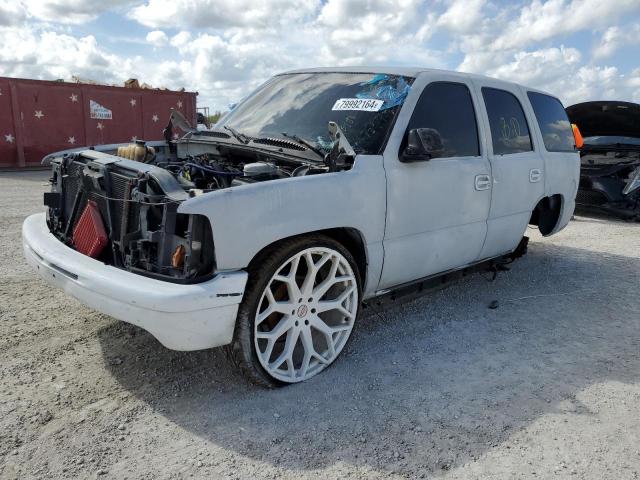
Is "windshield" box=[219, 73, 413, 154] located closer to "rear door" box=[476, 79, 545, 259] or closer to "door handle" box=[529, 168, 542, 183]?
"rear door" box=[476, 79, 545, 259]

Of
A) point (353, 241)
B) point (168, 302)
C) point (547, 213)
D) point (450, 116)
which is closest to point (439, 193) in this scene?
point (450, 116)

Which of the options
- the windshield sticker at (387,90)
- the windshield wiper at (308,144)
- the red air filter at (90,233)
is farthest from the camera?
the windshield sticker at (387,90)

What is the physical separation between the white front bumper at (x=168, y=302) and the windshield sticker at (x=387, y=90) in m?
1.64

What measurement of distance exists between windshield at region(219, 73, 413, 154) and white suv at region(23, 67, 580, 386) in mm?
13

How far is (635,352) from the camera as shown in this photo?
3.70 metres

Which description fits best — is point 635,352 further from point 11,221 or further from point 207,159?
point 11,221

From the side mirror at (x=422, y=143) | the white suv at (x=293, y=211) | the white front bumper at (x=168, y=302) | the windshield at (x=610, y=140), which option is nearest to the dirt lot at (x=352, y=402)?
the white suv at (x=293, y=211)

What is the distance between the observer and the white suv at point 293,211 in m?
2.63

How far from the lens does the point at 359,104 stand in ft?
11.8

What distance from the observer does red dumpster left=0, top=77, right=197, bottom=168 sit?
556 inches

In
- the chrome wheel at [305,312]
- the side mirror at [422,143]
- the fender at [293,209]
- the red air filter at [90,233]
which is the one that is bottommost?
the chrome wheel at [305,312]

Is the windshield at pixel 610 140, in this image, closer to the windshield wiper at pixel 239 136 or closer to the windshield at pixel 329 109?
the windshield at pixel 329 109

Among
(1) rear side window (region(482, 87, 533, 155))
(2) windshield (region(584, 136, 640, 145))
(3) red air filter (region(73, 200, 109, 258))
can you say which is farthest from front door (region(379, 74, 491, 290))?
(2) windshield (region(584, 136, 640, 145))

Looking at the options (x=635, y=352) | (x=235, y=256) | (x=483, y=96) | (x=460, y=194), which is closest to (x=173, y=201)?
(x=235, y=256)
